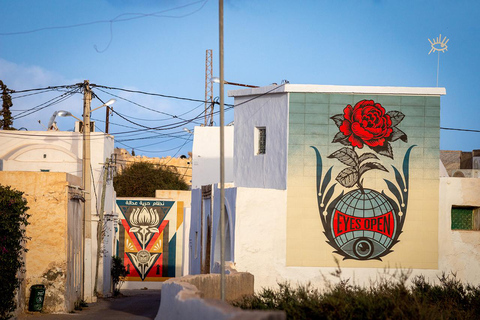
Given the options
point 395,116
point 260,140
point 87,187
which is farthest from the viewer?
point 87,187

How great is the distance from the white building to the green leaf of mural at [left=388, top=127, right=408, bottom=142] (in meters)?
0.03

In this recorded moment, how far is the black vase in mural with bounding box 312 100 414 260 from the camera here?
2123 cm

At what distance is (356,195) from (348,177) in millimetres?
637

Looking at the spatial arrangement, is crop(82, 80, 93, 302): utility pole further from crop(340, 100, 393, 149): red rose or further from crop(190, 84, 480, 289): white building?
crop(340, 100, 393, 149): red rose

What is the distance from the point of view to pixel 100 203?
33094 millimetres

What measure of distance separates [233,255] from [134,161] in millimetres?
50645

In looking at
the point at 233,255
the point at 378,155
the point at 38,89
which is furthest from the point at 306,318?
the point at 38,89

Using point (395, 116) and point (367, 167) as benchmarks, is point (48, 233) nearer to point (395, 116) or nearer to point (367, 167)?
point (367, 167)

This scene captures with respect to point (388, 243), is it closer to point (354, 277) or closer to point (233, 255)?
point (354, 277)

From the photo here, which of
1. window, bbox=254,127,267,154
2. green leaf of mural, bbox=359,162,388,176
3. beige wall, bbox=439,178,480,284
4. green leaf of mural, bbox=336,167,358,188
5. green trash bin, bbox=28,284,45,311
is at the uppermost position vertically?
window, bbox=254,127,267,154

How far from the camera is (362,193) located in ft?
70.0

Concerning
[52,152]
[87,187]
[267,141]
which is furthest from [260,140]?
[52,152]

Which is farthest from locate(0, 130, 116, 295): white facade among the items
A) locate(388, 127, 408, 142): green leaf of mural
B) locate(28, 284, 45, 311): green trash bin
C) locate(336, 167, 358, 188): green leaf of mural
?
locate(388, 127, 408, 142): green leaf of mural

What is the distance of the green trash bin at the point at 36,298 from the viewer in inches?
783
